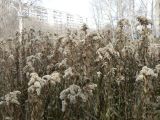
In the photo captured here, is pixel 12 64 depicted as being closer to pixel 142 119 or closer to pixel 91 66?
pixel 91 66

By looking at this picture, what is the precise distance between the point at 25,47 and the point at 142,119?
3402mm

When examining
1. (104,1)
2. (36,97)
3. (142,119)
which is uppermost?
(104,1)

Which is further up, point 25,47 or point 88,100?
point 25,47

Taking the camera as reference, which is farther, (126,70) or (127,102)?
(126,70)

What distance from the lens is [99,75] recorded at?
3979 mm

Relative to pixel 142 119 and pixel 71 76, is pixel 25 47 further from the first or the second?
pixel 142 119

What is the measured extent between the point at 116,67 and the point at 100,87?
0.94ft

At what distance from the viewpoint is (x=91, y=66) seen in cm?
417

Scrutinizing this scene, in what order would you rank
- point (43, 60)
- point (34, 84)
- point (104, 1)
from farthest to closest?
point (104, 1) < point (43, 60) < point (34, 84)

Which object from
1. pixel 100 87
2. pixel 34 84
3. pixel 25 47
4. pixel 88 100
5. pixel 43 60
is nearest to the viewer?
pixel 34 84

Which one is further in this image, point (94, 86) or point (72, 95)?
point (94, 86)

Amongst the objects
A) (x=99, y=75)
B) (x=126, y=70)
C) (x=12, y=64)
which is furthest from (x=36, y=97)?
(x=12, y=64)

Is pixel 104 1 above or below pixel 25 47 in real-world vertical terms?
above

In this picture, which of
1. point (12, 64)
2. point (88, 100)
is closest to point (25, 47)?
point (12, 64)
